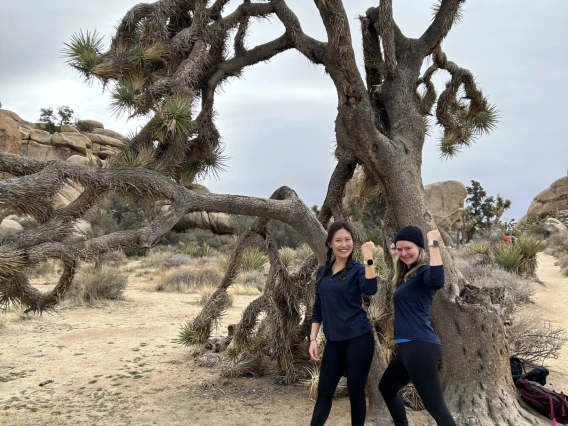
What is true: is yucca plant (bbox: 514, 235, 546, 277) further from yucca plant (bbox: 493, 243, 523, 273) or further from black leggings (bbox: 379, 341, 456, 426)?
black leggings (bbox: 379, 341, 456, 426)

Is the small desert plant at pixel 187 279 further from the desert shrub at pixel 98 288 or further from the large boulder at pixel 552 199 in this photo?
the large boulder at pixel 552 199

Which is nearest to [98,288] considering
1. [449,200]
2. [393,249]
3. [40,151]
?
[393,249]

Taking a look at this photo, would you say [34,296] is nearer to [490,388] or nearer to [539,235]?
[490,388]

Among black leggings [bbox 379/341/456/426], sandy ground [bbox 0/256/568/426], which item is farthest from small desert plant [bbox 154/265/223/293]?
black leggings [bbox 379/341/456/426]

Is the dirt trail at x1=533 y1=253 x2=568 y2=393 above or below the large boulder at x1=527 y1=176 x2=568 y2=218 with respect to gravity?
below

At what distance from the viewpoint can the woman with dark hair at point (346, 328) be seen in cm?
336

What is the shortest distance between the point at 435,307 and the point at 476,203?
40.1m

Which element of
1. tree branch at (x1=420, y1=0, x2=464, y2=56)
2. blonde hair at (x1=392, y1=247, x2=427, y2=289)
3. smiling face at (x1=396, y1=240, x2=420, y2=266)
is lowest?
blonde hair at (x1=392, y1=247, x2=427, y2=289)

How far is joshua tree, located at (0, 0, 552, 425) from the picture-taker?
13.9 feet

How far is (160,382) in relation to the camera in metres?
6.28

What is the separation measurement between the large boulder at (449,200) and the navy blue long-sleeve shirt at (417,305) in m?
35.3

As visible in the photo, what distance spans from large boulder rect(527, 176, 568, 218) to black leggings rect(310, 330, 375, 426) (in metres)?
45.5

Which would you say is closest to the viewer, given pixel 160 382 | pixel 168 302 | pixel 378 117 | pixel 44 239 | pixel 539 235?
pixel 44 239

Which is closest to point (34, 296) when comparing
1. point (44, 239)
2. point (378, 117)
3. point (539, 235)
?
point (44, 239)
